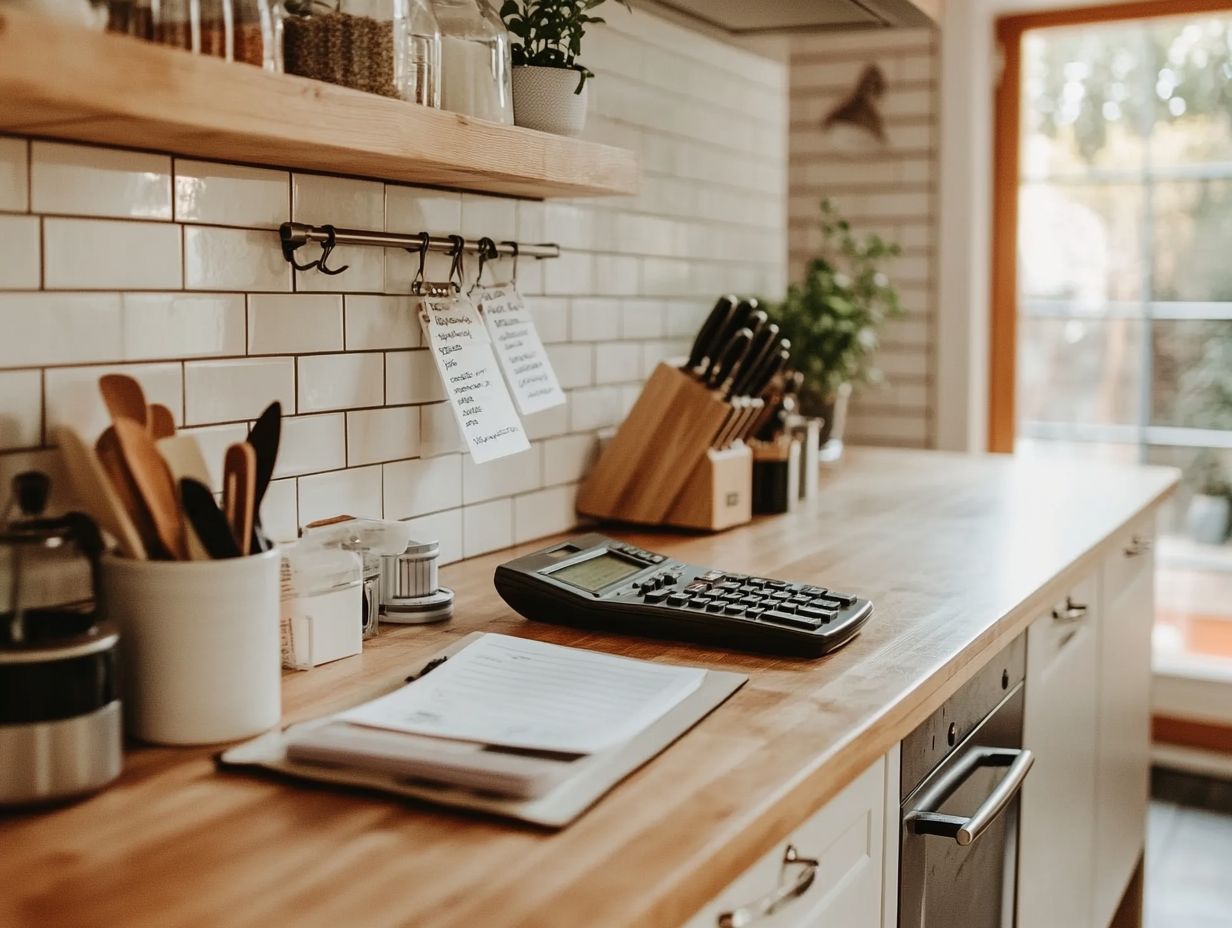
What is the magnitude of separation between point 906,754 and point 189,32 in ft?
3.20

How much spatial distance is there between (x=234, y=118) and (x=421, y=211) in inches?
26.4

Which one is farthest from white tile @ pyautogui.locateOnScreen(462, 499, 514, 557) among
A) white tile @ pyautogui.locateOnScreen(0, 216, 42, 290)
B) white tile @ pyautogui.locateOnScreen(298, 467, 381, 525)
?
white tile @ pyautogui.locateOnScreen(0, 216, 42, 290)

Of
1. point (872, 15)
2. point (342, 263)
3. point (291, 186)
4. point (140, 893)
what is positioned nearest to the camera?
point (140, 893)

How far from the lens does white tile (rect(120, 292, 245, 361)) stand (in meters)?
1.35

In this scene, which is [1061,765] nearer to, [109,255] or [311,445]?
[311,445]

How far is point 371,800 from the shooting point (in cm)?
102

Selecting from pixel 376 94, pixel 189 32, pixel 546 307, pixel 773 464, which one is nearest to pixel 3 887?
pixel 189 32

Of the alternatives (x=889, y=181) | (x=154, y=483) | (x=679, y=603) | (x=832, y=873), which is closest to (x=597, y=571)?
(x=679, y=603)

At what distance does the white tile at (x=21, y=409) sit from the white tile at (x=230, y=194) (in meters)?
0.25

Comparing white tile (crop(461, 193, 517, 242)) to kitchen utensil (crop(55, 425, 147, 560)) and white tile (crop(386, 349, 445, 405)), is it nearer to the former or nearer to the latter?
white tile (crop(386, 349, 445, 405))

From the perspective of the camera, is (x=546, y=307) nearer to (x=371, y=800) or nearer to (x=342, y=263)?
(x=342, y=263)

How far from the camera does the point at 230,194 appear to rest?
1.46 m

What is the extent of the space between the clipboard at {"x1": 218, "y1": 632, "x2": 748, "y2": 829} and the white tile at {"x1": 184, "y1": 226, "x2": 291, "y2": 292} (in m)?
0.54

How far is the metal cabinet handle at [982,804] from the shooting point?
1398mm
